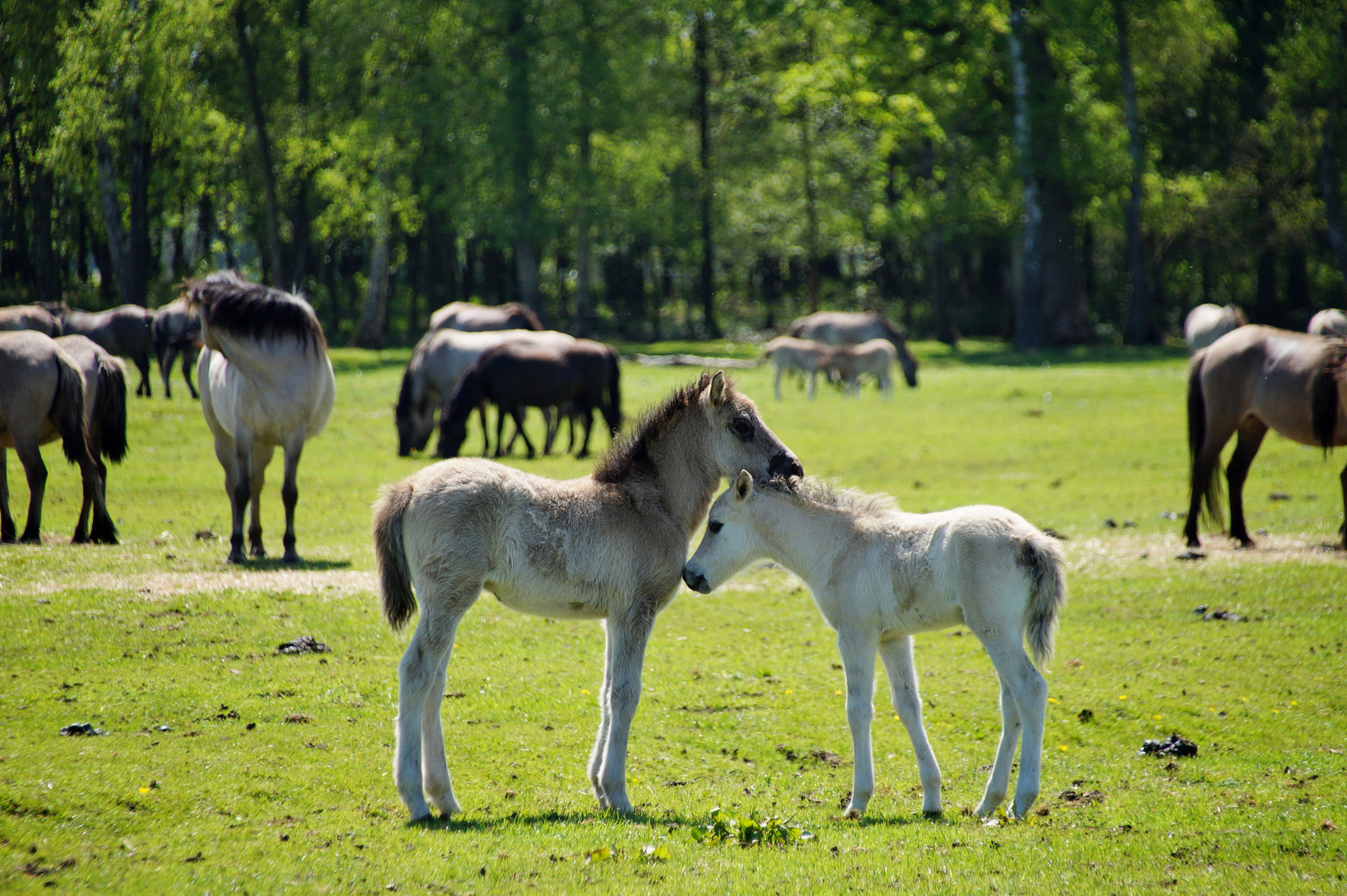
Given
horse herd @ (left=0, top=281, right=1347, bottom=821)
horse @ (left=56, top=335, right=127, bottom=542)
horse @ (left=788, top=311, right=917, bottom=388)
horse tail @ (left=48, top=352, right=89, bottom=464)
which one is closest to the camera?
horse herd @ (left=0, top=281, right=1347, bottom=821)

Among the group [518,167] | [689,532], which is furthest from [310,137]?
[689,532]

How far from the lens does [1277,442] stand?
2169 cm

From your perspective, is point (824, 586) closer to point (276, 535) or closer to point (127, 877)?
point (127, 877)

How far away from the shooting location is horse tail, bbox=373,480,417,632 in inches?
236

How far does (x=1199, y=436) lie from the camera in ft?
46.5

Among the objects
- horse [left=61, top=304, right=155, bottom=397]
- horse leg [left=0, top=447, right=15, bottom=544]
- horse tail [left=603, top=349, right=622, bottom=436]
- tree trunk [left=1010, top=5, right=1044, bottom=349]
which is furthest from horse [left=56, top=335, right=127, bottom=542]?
tree trunk [left=1010, top=5, right=1044, bottom=349]

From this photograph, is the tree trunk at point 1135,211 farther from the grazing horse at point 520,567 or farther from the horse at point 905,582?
the grazing horse at point 520,567

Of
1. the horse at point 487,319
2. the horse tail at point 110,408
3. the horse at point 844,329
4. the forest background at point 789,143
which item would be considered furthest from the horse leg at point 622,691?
the horse at point 844,329

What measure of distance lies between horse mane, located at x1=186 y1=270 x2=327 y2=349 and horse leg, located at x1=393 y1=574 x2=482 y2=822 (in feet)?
21.6

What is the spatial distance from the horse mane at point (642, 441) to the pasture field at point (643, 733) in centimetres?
196

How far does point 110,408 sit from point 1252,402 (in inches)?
553

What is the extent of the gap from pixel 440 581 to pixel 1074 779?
427 centimetres

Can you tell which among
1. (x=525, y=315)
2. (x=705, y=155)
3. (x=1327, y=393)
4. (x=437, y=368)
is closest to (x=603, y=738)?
(x=1327, y=393)

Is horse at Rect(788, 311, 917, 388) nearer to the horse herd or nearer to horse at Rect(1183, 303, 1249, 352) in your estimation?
horse at Rect(1183, 303, 1249, 352)
